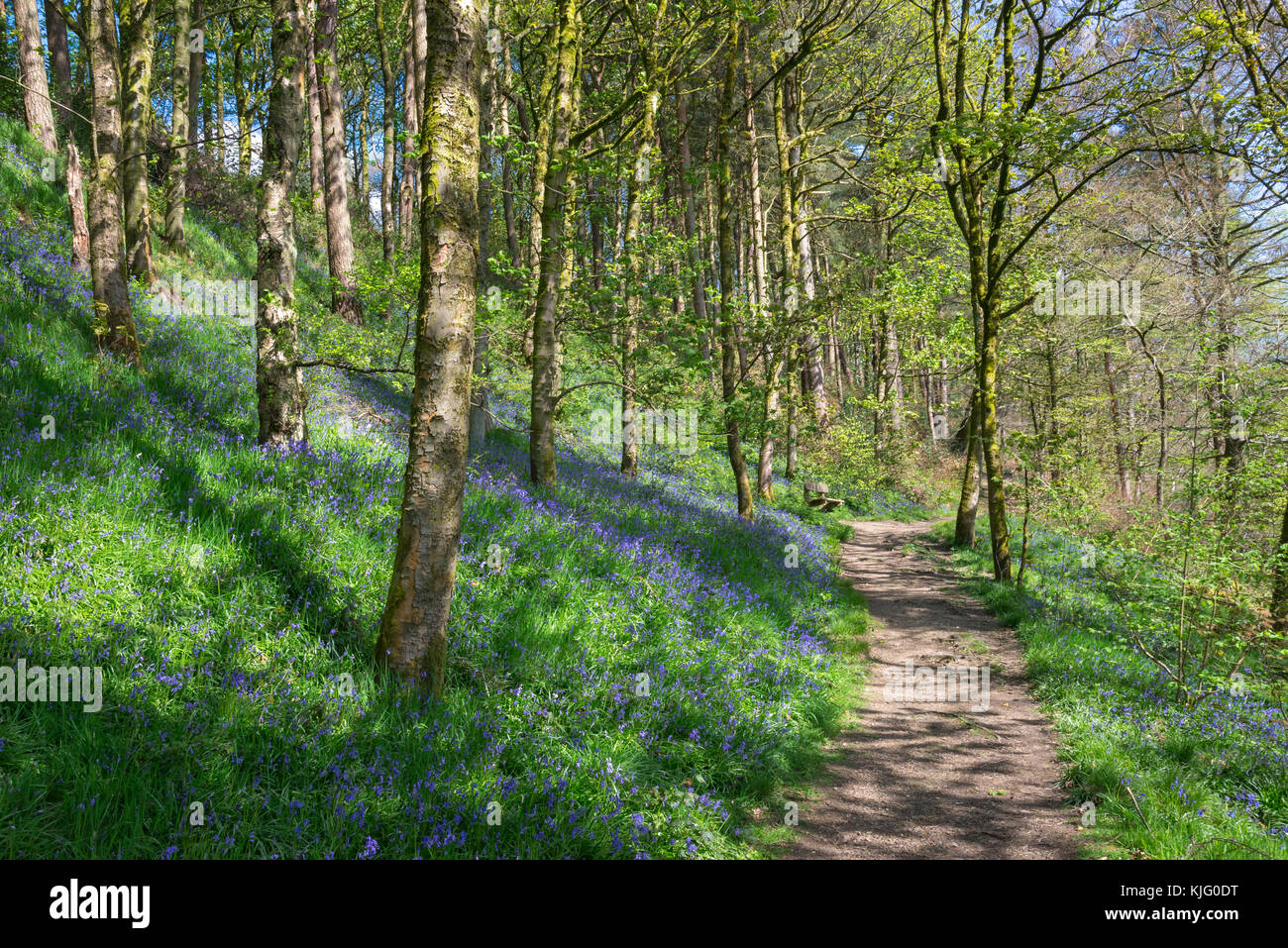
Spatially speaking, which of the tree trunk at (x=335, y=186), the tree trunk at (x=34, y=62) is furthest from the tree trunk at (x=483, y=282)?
the tree trunk at (x=34, y=62)

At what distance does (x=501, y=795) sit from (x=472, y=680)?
1.19 meters

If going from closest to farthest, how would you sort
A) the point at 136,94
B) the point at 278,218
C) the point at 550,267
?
the point at 278,218 → the point at 136,94 → the point at 550,267

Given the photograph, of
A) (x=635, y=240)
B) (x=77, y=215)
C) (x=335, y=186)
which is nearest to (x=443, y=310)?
(x=635, y=240)

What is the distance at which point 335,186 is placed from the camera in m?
17.8

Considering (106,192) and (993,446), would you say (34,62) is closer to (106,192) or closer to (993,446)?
(106,192)

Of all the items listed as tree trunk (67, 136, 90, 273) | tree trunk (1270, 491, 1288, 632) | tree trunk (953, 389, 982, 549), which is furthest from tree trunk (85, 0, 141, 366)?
tree trunk (953, 389, 982, 549)

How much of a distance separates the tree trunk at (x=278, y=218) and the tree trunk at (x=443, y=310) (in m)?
3.29

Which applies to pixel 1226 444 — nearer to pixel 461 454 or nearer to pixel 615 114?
pixel 615 114

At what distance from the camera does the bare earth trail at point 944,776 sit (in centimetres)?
493

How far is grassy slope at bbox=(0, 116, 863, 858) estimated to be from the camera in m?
3.22

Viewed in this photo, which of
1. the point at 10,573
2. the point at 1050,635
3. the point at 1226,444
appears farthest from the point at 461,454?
the point at 1226,444

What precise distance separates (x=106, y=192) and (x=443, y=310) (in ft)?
21.3

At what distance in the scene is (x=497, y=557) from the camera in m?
6.36
